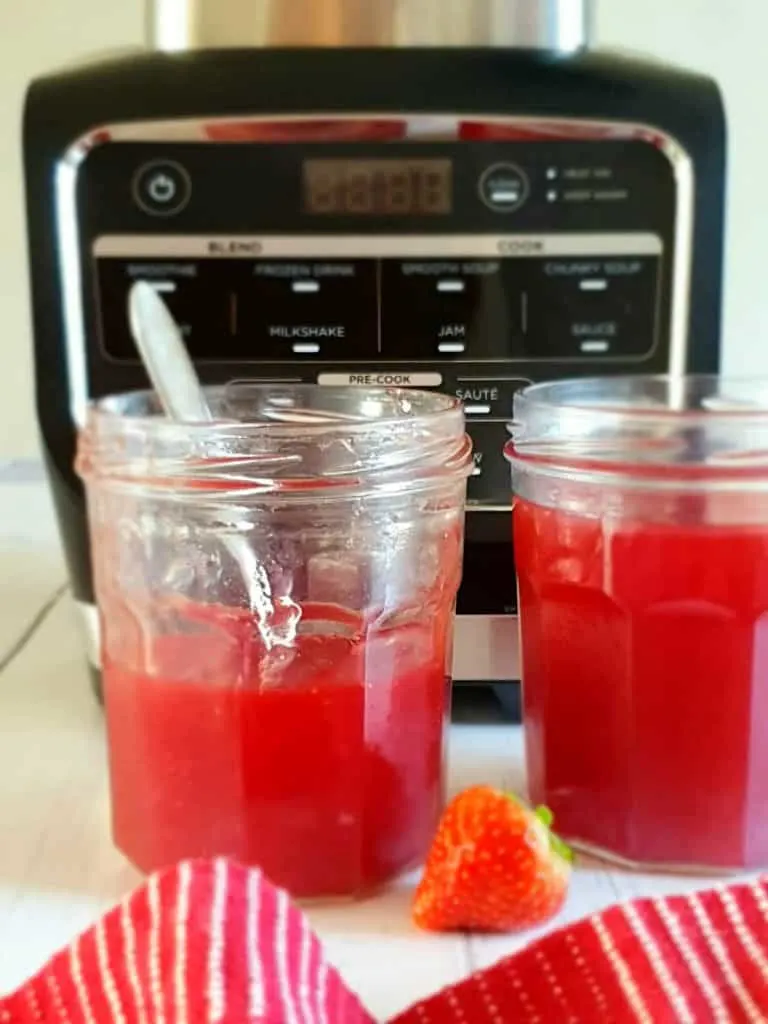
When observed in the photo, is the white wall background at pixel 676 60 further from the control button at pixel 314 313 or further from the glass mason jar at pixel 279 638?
the glass mason jar at pixel 279 638

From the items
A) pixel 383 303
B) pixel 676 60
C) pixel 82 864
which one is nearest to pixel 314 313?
pixel 383 303

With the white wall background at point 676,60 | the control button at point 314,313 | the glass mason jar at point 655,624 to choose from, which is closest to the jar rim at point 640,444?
the glass mason jar at point 655,624

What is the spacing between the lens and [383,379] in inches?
25.3

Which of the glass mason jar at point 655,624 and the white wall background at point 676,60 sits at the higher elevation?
the white wall background at point 676,60

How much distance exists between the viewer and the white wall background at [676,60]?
979 millimetres

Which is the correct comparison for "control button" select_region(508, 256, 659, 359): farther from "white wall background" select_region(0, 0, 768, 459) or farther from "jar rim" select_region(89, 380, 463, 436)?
"white wall background" select_region(0, 0, 768, 459)

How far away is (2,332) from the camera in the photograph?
104cm

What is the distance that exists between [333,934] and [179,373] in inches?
9.5

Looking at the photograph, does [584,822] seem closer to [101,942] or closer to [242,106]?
[101,942]

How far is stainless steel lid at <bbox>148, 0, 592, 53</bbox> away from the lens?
0.63m

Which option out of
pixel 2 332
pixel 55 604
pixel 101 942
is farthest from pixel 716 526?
pixel 2 332

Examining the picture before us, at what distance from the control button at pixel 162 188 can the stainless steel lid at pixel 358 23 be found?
68 mm

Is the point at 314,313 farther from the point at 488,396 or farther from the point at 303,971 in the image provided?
the point at 303,971

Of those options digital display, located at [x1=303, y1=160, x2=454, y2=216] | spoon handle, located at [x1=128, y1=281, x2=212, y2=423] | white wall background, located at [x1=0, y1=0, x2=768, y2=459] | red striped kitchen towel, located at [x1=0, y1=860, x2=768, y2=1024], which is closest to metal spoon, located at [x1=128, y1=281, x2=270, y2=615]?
spoon handle, located at [x1=128, y1=281, x2=212, y2=423]
